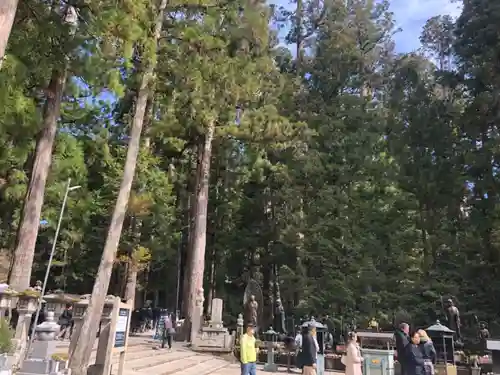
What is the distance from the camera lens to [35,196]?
432 inches

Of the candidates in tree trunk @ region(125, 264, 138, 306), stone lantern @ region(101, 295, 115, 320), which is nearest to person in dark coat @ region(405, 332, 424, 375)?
stone lantern @ region(101, 295, 115, 320)

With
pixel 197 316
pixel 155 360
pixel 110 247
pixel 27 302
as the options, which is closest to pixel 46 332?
pixel 27 302

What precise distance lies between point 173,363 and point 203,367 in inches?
40.8

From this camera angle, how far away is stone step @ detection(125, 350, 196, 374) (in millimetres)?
10738

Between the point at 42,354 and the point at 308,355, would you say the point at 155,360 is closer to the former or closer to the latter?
the point at 308,355

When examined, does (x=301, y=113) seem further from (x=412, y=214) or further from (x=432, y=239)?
(x=432, y=239)

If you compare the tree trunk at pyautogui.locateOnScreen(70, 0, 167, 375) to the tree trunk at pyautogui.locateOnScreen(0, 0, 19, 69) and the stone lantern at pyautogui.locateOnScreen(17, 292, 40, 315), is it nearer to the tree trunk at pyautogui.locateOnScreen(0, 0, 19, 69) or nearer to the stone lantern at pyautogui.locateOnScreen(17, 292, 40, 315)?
the stone lantern at pyautogui.locateOnScreen(17, 292, 40, 315)

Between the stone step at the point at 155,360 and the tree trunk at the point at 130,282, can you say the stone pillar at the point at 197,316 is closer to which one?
the stone step at the point at 155,360

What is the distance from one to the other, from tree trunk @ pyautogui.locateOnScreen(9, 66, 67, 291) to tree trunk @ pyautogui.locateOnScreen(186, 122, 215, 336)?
8.00 meters

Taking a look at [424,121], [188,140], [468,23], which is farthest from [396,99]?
[188,140]

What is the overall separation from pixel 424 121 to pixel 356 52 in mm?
5697

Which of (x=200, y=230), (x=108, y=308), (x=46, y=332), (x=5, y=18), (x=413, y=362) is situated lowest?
(x=413, y=362)

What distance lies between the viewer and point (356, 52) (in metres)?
27.0

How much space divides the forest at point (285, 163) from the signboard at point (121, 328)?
2.98 meters
